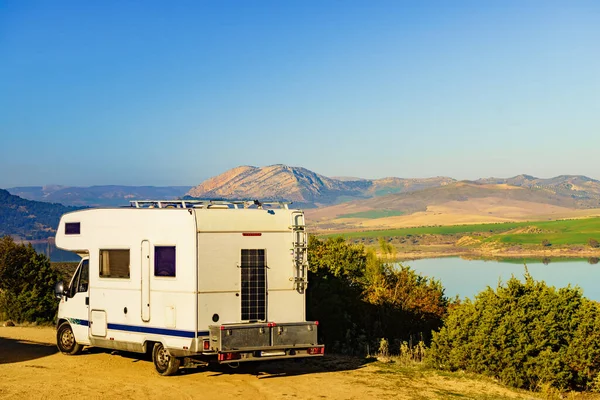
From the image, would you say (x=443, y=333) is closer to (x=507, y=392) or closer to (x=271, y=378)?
(x=507, y=392)

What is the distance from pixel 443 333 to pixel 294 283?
5.40 m

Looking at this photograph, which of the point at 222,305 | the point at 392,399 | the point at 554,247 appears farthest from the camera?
the point at 554,247

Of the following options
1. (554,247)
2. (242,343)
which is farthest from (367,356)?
(554,247)

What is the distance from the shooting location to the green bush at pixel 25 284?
2666 cm

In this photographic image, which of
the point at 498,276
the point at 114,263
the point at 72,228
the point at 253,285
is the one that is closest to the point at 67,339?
the point at 72,228

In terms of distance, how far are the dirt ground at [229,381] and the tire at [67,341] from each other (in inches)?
7.2

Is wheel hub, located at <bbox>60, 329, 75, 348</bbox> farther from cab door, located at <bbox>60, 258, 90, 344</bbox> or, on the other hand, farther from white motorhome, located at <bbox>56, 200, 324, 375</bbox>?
white motorhome, located at <bbox>56, 200, 324, 375</bbox>

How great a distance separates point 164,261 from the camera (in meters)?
14.0

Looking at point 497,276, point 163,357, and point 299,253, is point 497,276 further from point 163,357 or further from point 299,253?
point 163,357

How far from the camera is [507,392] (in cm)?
1432

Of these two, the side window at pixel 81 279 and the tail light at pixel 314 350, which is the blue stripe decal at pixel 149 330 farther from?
the tail light at pixel 314 350

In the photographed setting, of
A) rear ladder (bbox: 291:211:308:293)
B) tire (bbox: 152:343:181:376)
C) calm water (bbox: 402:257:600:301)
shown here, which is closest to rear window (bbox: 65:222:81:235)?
tire (bbox: 152:343:181:376)

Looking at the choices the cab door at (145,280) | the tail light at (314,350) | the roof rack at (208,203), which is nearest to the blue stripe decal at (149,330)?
the cab door at (145,280)

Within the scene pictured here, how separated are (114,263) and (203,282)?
2512 mm
